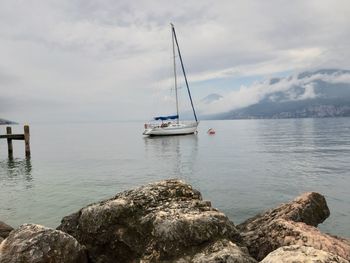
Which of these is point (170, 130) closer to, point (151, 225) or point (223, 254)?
point (151, 225)

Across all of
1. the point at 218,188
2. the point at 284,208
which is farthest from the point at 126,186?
the point at 284,208

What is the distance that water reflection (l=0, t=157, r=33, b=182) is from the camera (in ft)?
116

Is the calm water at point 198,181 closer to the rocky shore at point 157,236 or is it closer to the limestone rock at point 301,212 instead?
the limestone rock at point 301,212

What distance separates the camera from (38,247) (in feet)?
23.9

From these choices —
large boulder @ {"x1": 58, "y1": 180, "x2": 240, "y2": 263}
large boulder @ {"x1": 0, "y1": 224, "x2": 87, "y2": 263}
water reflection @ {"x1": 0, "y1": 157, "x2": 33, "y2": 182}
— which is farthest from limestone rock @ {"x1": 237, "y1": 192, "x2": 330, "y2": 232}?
water reflection @ {"x1": 0, "y1": 157, "x2": 33, "y2": 182}

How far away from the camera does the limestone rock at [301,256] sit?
5.28m

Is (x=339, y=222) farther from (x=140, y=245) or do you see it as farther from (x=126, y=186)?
(x=126, y=186)

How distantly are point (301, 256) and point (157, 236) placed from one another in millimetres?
3085

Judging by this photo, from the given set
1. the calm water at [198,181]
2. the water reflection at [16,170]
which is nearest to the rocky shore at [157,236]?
the calm water at [198,181]

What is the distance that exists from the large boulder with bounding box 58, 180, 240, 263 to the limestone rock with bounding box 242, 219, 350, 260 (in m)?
1.15

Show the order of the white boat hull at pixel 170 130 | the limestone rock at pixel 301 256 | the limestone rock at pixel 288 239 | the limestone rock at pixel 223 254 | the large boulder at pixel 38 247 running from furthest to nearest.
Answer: the white boat hull at pixel 170 130
the limestone rock at pixel 288 239
the large boulder at pixel 38 247
the limestone rock at pixel 223 254
the limestone rock at pixel 301 256

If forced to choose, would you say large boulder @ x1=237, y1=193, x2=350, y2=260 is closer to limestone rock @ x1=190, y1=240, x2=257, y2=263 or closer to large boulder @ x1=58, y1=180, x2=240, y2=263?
large boulder @ x1=58, y1=180, x2=240, y2=263

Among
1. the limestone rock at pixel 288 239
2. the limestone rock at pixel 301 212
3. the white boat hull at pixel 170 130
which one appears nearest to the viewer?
the limestone rock at pixel 288 239

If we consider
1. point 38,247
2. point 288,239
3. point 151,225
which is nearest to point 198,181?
point 288,239
